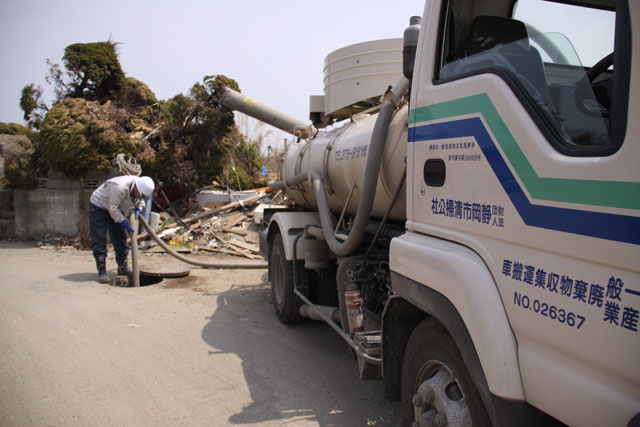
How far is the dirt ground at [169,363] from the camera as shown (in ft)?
11.9

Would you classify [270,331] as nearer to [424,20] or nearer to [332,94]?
[332,94]

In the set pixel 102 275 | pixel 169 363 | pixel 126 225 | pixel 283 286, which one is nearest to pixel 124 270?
pixel 102 275

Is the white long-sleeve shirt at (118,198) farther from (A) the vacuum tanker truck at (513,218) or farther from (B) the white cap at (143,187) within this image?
(A) the vacuum tanker truck at (513,218)

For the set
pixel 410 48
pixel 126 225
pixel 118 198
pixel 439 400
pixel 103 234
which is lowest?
pixel 439 400

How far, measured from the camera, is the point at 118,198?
759 cm

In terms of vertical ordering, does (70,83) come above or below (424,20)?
above

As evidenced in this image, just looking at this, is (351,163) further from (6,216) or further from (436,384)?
(6,216)

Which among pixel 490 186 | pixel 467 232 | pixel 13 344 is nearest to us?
pixel 490 186

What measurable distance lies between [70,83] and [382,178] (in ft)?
43.4

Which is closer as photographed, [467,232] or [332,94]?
[467,232]

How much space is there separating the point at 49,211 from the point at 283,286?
30.6 ft

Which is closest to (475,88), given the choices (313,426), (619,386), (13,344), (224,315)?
(619,386)

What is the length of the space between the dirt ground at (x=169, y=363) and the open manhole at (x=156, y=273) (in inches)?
15.3

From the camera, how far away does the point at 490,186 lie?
2.02 meters
